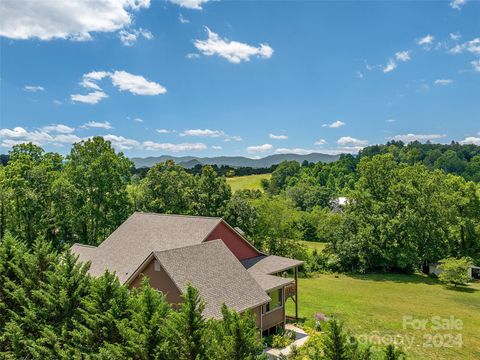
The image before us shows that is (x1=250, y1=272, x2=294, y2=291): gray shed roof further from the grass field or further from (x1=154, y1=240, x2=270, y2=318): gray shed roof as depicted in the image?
the grass field

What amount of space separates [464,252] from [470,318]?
22.2 meters

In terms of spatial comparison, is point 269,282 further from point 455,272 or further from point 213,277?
point 455,272

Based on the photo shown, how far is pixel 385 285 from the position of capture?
38.0 meters

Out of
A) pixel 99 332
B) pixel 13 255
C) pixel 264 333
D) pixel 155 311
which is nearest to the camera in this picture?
pixel 155 311

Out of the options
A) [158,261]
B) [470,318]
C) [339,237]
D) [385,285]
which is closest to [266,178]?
[339,237]

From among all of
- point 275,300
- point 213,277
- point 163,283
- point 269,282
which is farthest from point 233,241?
point 163,283

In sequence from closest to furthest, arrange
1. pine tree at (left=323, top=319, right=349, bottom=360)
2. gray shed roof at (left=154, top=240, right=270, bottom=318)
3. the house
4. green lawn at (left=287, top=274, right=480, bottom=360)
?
pine tree at (left=323, top=319, right=349, bottom=360) < gray shed roof at (left=154, top=240, right=270, bottom=318) < the house < green lawn at (left=287, top=274, right=480, bottom=360)

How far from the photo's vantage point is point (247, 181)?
415 feet

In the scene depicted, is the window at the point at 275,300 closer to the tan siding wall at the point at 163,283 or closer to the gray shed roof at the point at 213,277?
the gray shed roof at the point at 213,277

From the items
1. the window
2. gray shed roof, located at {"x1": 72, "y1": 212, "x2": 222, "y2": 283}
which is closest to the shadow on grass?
the window

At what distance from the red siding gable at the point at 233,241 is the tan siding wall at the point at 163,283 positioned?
5.32m

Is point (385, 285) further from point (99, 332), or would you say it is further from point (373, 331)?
point (99, 332)

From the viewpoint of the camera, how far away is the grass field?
120m

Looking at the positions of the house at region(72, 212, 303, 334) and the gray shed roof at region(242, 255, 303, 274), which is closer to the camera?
the house at region(72, 212, 303, 334)
